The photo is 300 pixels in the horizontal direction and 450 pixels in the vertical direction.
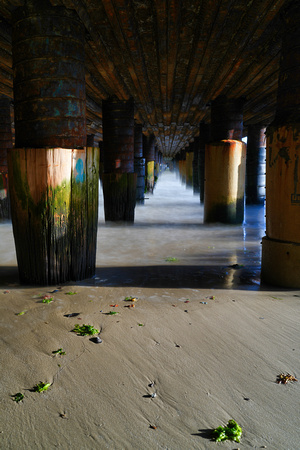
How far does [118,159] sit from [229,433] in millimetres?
9185

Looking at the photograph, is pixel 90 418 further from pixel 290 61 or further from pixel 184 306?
pixel 290 61

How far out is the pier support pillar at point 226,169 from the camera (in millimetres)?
9398

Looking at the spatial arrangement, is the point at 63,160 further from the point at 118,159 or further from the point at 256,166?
the point at 256,166

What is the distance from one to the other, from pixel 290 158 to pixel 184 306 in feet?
6.92

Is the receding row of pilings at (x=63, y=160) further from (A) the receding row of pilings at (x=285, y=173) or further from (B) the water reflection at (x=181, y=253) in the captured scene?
(B) the water reflection at (x=181, y=253)

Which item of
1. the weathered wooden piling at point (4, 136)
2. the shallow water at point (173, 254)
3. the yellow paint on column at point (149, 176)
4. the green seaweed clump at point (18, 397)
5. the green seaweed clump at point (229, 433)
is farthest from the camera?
the yellow paint on column at point (149, 176)

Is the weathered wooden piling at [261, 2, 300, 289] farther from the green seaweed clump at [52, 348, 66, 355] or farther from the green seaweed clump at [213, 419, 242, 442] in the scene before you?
the green seaweed clump at [52, 348, 66, 355]

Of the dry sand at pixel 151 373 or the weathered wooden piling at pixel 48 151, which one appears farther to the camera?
the weathered wooden piling at pixel 48 151

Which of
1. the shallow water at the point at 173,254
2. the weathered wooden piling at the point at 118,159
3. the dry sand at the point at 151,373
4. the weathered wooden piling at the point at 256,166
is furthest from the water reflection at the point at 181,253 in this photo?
the weathered wooden piling at the point at 256,166

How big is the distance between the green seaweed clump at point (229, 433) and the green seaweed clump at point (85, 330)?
1.37 m

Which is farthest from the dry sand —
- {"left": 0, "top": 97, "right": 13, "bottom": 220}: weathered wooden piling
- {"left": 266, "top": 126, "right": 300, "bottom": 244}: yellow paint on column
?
{"left": 0, "top": 97, "right": 13, "bottom": 220}: weathered wooden piling

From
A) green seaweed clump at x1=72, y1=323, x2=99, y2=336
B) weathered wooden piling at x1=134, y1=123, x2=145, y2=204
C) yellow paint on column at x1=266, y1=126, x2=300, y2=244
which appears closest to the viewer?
green seaweed clump at x1=72, y1=323, x2=99, y2=336

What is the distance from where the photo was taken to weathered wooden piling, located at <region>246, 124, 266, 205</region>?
51.2 feet

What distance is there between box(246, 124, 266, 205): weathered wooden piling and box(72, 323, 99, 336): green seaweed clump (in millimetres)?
13986
